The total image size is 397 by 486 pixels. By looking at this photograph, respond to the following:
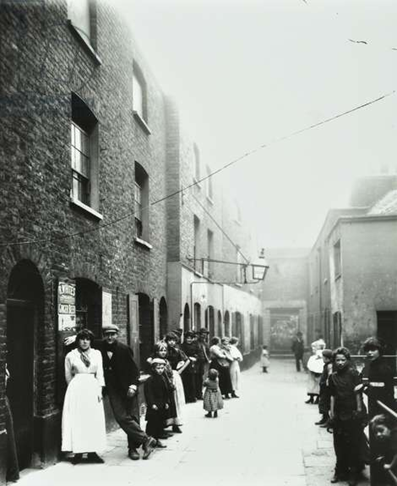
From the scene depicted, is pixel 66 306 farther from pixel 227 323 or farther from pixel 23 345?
pixel 227 323

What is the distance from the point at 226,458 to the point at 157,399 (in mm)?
1577

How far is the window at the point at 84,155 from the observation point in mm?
10258

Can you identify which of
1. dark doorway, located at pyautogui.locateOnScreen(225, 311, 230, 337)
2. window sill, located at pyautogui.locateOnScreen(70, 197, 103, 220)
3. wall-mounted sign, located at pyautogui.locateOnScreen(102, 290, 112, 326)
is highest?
window sill, located at pyautogui.locateOnScreen(70, 197, 103, 220)

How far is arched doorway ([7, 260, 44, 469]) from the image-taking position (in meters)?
7.88

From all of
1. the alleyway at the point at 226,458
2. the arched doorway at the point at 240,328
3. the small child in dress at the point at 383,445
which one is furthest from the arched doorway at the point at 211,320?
the small child in dress at the point at 383,445

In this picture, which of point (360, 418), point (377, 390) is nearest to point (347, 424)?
point (360, 418)

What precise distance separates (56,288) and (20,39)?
3.28m

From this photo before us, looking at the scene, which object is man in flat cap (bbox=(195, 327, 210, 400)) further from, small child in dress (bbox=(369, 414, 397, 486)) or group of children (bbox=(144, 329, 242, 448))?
small child in dress (bbox=(369, 414, 397, 486))

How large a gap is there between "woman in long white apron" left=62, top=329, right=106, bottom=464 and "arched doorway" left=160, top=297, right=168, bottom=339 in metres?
8.19

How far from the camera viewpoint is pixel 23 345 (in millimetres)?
8125

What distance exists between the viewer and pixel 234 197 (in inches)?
1251

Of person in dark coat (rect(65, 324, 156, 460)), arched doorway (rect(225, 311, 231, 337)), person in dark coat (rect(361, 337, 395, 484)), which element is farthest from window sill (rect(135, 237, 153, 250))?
arched doorway (rect(225, 311, 231, 337))

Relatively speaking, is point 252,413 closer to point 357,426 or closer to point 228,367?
point 228,367

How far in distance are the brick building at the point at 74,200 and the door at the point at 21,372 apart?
18 millimetres
